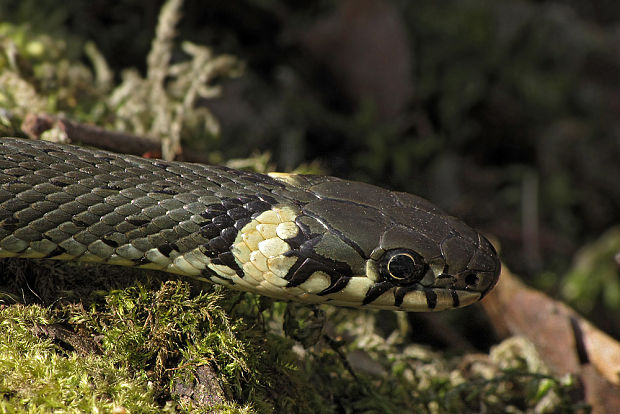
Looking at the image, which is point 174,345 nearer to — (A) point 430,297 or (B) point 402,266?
(B) point 402,266

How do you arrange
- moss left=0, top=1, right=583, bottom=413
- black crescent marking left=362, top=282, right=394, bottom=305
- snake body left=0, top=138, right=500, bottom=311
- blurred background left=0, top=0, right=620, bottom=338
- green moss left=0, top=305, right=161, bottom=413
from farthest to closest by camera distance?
blurred background left=0, top=0, right=620, bottom=338
black crescent marking left=362, top=282, right=394, bottom=305
snake body left=0, top=138, right=500, bottom=311
moss left=0, top=1, right=583, bottom=413
green moss left=0, top=305, right=161, bottom=413

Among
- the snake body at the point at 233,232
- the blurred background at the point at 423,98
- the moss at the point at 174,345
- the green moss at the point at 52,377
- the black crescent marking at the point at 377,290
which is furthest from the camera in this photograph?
the blurred background at the point at 423,98

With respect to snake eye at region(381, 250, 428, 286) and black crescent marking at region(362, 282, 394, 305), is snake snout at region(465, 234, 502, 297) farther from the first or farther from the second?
black crescent marking at region(362, 282, 394, 305)

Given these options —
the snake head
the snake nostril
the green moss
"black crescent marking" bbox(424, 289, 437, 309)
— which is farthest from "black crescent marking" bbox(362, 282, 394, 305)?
the green moss

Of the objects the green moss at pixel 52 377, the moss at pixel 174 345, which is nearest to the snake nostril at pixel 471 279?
the moss at pixel 174 345

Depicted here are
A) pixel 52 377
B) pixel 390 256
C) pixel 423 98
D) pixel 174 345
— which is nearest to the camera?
pixel 52 377

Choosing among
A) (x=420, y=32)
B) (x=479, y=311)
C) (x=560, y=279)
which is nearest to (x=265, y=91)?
(x=420, y=32)

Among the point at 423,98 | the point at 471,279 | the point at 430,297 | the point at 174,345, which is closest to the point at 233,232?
the point at 174,345

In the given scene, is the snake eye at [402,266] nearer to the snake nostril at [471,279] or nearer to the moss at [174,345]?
the snake nostril at [471,279]
